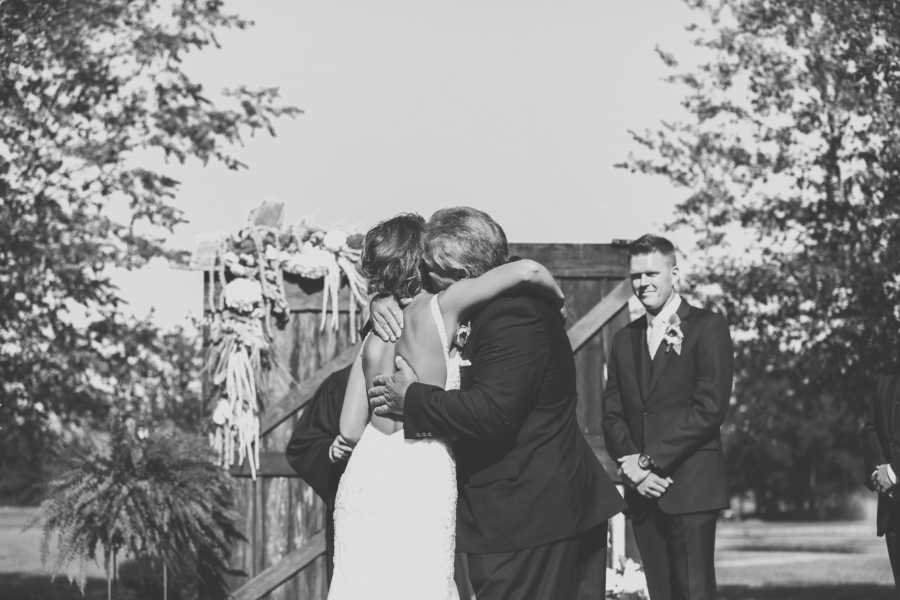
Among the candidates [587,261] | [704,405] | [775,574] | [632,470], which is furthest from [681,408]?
[775,574]

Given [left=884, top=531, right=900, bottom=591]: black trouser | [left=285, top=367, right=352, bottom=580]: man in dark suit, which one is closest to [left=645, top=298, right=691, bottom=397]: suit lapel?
[left=285, top=367, right=352, bottom=580]: man in dark suit

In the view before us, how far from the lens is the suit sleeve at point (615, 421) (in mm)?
7121

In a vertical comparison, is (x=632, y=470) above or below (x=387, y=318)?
below

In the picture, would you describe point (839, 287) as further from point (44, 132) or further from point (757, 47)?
point (44, 132)

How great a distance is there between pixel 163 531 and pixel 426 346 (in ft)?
14.5

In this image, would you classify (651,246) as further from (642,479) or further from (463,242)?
(463,242)

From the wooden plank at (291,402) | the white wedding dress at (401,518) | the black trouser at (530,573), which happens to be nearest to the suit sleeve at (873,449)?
the wooden plank at (291,402)

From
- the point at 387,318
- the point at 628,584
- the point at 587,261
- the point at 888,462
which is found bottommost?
the point at 628,584

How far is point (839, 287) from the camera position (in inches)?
536

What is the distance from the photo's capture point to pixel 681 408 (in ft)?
22.8

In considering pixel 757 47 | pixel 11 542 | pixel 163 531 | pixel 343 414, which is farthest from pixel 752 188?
pixel 11 542

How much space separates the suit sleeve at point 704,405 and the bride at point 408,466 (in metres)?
1.81

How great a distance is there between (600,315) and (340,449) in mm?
4092

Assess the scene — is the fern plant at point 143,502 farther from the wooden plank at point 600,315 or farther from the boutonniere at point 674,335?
the boutonniere at point 674,335
